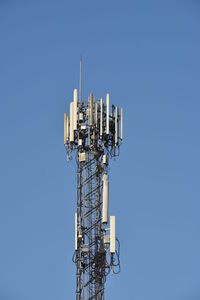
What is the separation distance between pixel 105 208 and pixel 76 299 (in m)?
5.38

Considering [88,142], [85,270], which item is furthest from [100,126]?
[85,270]

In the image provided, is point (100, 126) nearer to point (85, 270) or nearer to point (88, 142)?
point (88, 142)

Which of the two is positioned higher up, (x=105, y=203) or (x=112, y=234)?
(x=105, y=203)

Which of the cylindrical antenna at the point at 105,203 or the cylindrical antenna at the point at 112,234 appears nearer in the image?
the cylindrical antenna at the point at 112,234

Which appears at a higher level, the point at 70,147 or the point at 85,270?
the point at 70,147

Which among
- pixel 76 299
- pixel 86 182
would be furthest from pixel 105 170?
pixel 76 299

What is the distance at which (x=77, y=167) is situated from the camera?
104500 millimetres

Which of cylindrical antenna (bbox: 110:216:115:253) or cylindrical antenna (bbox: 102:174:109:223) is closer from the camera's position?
cylindrical antenna (bbox: 110:216:115:253)

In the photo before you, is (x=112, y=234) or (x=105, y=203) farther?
(x=105, y=203)

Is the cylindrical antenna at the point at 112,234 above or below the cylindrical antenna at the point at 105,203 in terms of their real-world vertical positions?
below

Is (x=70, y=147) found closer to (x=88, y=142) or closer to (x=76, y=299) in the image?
(x=88, y=142)

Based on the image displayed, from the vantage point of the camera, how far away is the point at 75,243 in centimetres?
10350

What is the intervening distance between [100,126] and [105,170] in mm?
2550

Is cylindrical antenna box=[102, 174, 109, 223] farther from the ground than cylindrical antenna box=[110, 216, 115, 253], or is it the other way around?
cylindrical antenna box=[102, 174, 109, 223]
